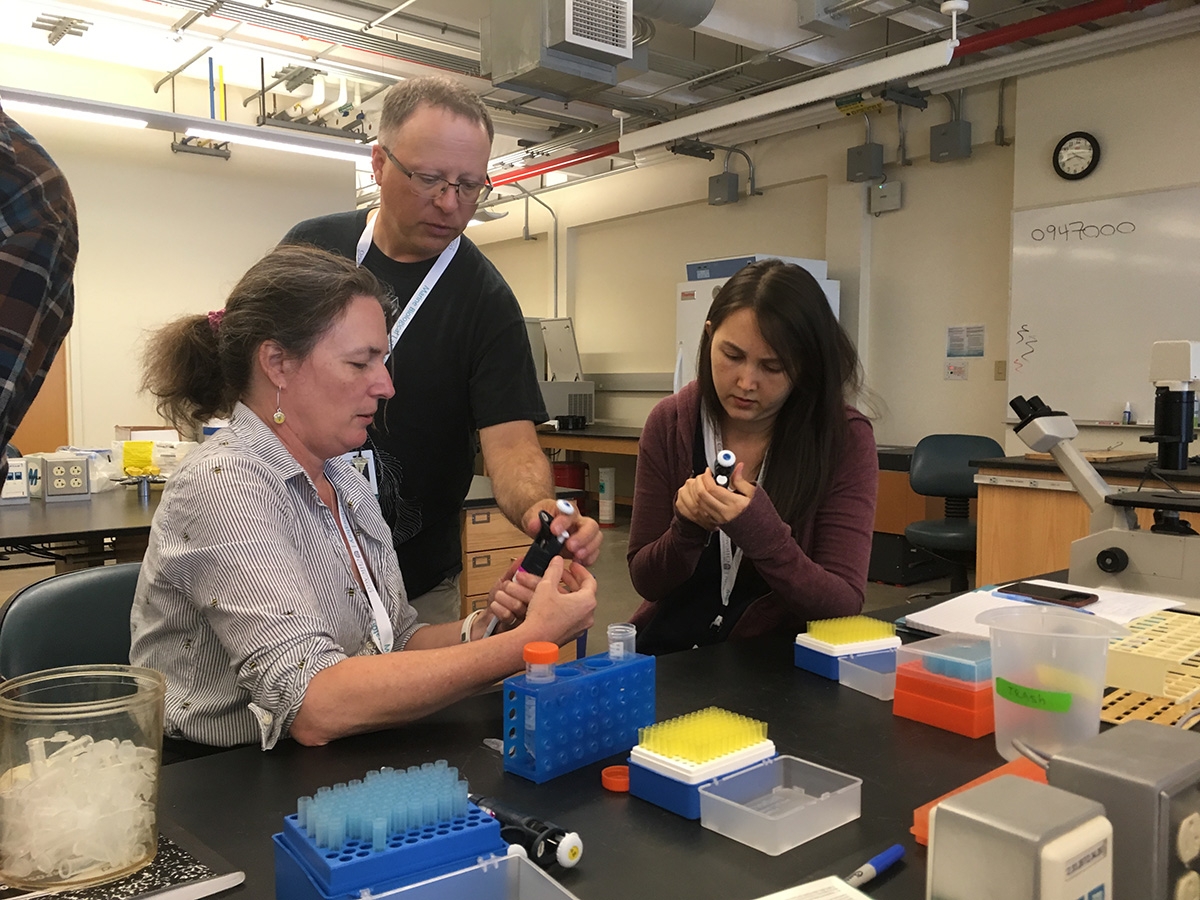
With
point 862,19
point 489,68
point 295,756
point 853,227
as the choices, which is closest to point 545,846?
point 295,756

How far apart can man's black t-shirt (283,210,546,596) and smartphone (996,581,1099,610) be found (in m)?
1.00

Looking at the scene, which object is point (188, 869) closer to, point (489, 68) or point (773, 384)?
point (773, 384)

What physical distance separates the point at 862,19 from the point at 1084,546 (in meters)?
3.75

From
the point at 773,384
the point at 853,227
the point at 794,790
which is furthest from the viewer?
the point at 853,227

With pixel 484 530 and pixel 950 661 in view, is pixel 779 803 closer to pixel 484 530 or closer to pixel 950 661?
pixel 950 661

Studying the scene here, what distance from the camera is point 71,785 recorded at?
0.71 m

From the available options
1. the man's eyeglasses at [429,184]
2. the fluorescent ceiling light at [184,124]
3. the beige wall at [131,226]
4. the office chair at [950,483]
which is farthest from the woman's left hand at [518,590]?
the beige wall at [131,226]

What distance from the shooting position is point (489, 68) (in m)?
3.71

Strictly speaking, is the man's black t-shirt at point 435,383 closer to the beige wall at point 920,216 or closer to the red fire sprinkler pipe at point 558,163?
the beige wall at point 920,216

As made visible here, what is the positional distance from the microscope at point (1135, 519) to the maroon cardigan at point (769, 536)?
0.36 meters

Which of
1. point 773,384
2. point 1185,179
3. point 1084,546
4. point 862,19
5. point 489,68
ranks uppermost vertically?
point 862,19

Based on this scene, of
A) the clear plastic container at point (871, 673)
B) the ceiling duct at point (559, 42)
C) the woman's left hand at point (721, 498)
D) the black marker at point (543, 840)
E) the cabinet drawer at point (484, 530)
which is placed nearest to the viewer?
the black marker at point (543, 840)

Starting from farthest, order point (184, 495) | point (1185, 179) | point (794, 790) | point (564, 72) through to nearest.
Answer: point (1185, 179) → point (564, 72) → point (184, 495) → point (794, 790)

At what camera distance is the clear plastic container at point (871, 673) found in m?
1.20
